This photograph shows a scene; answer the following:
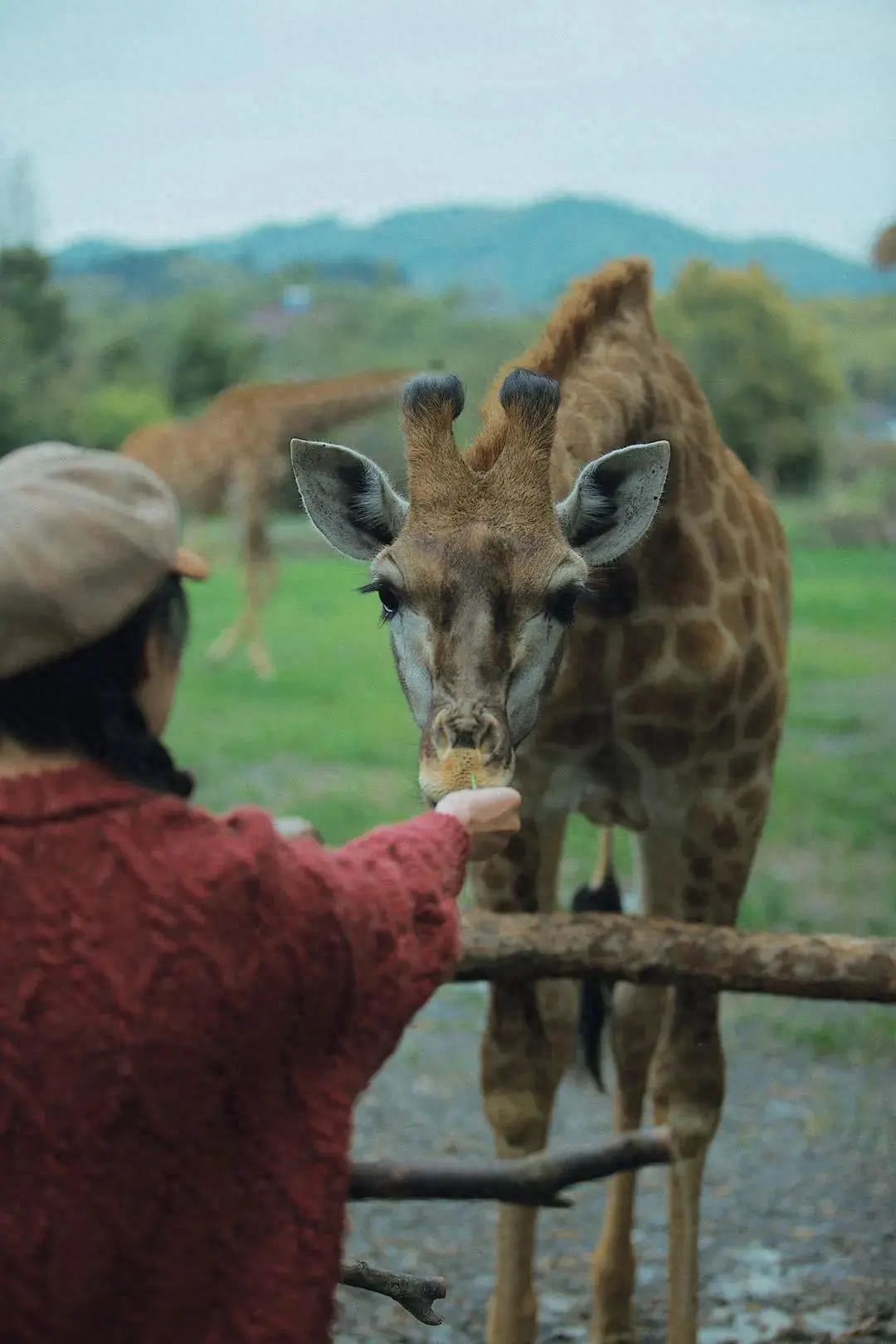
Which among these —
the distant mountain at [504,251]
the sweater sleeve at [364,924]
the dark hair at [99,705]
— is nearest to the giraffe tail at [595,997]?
the sweater sleeve at [364,924]

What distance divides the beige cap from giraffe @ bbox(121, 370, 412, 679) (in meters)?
9.01

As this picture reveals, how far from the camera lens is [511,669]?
2.18 metres

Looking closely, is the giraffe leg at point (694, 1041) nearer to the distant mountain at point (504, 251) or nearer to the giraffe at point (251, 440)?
the giraffe at point (251, 440)

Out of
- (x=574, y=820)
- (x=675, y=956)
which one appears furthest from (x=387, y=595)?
(x=574, y=820)

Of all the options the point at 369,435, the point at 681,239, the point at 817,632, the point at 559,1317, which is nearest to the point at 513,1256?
the point at 559,1317

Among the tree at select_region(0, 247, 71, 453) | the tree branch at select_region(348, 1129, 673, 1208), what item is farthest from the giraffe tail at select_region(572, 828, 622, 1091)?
the tree at select_region(0, 247, 71, 453)

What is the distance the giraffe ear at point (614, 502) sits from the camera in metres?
2.36

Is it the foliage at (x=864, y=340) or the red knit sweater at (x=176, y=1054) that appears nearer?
the red knit sweater at (x=176, y=1054)

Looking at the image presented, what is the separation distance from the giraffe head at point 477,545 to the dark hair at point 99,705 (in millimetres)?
813

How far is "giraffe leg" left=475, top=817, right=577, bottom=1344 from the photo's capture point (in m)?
2.90

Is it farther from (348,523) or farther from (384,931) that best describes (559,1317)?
(384,931)

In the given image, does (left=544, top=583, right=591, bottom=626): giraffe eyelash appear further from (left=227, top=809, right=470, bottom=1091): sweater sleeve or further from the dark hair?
the dark hair

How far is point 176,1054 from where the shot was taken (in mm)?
1177

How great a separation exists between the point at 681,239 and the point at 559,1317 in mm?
10599
